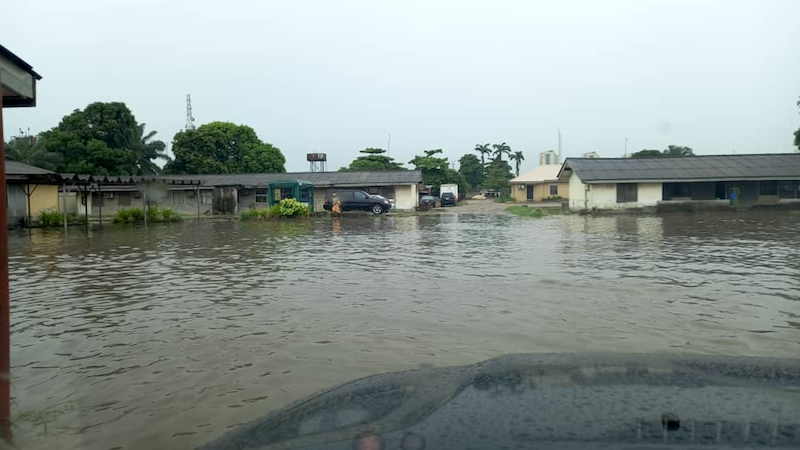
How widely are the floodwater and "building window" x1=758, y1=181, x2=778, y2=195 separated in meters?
23.3

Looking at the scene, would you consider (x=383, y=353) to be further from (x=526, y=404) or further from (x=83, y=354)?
(x=526, y=404)

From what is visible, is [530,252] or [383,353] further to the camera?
[530,252]

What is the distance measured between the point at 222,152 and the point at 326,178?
16445 millimetres

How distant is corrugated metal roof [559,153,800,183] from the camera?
33.2 m

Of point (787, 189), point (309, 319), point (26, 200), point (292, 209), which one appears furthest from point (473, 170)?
point (309, 319)

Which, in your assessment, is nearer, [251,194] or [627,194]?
[627,194]

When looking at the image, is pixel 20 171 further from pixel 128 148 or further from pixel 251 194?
pixel 128 148

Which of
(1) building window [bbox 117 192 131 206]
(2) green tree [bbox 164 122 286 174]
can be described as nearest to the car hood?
(1) building window [bbox 117 192 131 206]

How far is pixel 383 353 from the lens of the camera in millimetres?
5766

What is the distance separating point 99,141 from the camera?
142 feet

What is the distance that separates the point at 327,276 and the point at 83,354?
5242 millimetres

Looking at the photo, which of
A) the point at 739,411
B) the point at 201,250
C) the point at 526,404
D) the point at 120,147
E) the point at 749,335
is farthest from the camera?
the point at 120,147

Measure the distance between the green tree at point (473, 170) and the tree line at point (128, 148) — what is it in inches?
1422

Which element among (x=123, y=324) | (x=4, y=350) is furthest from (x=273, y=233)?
(x=4, y=350)
